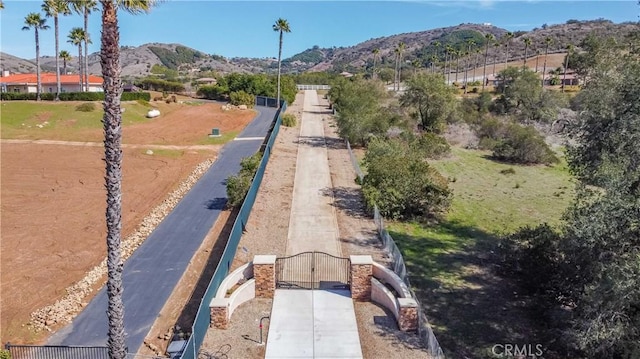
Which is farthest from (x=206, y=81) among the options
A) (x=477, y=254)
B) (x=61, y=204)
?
(x=477, y=254)

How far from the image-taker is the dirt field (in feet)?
58.1

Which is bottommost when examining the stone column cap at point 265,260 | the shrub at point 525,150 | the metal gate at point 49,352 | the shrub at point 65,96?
the metal gate at point 49,352

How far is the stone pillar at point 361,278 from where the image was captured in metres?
15.3

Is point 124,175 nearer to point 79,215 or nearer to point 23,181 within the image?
point 23,181

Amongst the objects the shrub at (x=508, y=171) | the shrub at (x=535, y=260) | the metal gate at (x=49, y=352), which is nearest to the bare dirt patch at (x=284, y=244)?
the metal gate at (x=49, y=352)

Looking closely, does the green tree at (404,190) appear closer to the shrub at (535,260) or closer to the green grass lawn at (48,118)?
the shrub at (535,260)

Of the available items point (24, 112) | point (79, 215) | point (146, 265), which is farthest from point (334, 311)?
point (24, 112)

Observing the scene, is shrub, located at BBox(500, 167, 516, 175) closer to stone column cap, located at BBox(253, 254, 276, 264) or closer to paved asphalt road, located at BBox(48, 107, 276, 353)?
paved asphalt road, located at BBox(48, 107, 276, 353)

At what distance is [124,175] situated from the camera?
34844 mm

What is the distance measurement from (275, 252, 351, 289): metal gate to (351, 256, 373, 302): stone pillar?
76cm

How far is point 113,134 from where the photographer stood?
359 inches

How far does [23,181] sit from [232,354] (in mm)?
27395

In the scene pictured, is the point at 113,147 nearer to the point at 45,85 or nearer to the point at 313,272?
the point at 313,272

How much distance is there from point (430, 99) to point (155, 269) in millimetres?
35250
